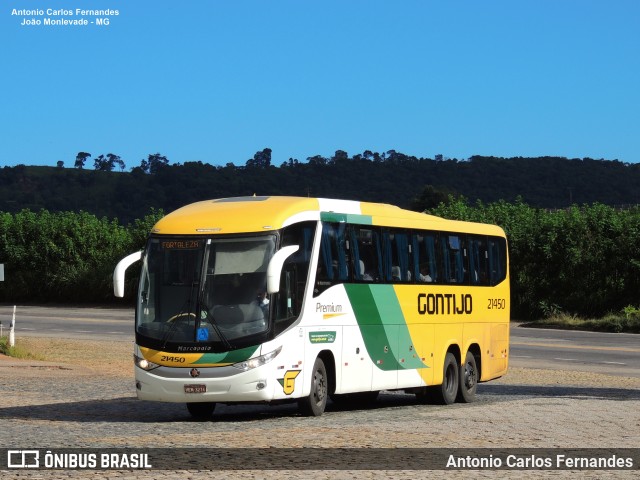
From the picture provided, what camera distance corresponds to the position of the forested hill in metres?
130

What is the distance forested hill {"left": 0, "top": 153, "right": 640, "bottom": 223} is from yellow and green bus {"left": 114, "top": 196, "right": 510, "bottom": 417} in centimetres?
10282

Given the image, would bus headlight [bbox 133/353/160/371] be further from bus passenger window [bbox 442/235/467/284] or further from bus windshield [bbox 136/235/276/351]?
bus passenger window [bbox 442/235/467/284]

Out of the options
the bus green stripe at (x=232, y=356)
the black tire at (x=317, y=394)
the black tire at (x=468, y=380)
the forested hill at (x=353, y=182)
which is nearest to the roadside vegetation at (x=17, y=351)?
the black tire at (x=468, y=380)

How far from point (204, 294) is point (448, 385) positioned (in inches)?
269

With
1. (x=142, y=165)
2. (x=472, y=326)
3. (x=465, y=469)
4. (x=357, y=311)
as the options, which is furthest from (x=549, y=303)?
(x=142, y=165)

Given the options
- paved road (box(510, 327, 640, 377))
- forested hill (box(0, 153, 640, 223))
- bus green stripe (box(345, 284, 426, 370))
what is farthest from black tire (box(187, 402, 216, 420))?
forested hill (box(0, 153, 640, 223))

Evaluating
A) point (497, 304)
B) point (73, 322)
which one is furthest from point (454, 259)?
point (73, 322)

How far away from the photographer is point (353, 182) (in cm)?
13912

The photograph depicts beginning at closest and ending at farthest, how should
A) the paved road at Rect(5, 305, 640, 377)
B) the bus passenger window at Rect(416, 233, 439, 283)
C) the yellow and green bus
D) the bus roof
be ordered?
the yellow and green bus, the bus roof, the bus passenger window at Rect(416, 233, 439, 283), the paved road at Rect(5, 305, 640, 377)

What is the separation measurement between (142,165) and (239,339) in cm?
13850

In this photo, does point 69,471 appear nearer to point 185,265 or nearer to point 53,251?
point 185,265

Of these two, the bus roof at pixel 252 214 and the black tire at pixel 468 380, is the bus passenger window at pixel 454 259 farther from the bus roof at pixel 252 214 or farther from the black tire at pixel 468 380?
the bus roof at pixel 252 214

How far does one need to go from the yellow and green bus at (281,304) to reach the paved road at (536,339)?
446 inches

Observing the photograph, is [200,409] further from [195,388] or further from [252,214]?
[252,214]
